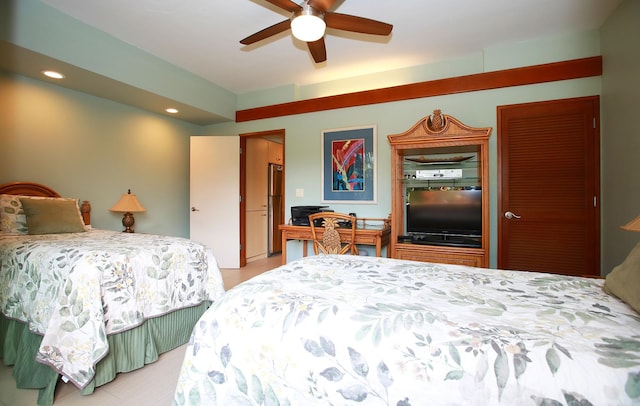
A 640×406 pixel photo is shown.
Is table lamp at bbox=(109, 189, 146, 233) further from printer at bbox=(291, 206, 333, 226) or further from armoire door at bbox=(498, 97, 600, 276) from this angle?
armoire door at bbox=(498, 97, 600, 276)

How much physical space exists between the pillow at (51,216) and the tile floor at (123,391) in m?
1.07

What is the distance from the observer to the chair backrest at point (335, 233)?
322 cm

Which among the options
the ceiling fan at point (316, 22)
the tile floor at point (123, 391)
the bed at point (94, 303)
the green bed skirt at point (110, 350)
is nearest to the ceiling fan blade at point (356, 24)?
Result: the ceiling fan at point (316, 22)

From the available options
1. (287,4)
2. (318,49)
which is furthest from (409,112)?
(287,4)

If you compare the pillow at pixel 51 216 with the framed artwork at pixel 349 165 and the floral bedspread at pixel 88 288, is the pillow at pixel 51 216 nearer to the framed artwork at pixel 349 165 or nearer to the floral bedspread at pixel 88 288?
the floral bedspread at pixel 88 288

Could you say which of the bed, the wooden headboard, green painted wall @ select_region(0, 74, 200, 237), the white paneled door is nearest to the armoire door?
the bed

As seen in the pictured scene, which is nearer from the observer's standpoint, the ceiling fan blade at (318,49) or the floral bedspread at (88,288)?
the floral bedspread at (88,288)

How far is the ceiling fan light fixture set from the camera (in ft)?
6.28

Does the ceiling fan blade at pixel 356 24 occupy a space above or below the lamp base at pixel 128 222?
above

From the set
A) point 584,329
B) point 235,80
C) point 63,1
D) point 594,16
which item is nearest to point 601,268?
point 594,16

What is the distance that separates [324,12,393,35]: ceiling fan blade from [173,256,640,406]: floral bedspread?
1.79 metres

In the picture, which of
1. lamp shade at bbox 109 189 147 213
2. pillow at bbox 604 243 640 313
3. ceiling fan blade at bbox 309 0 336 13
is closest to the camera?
pillow at bbox 604 243 640 313

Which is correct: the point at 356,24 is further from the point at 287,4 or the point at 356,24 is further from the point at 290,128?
the point at 290,128

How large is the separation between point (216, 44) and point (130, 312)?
8.45 ft
